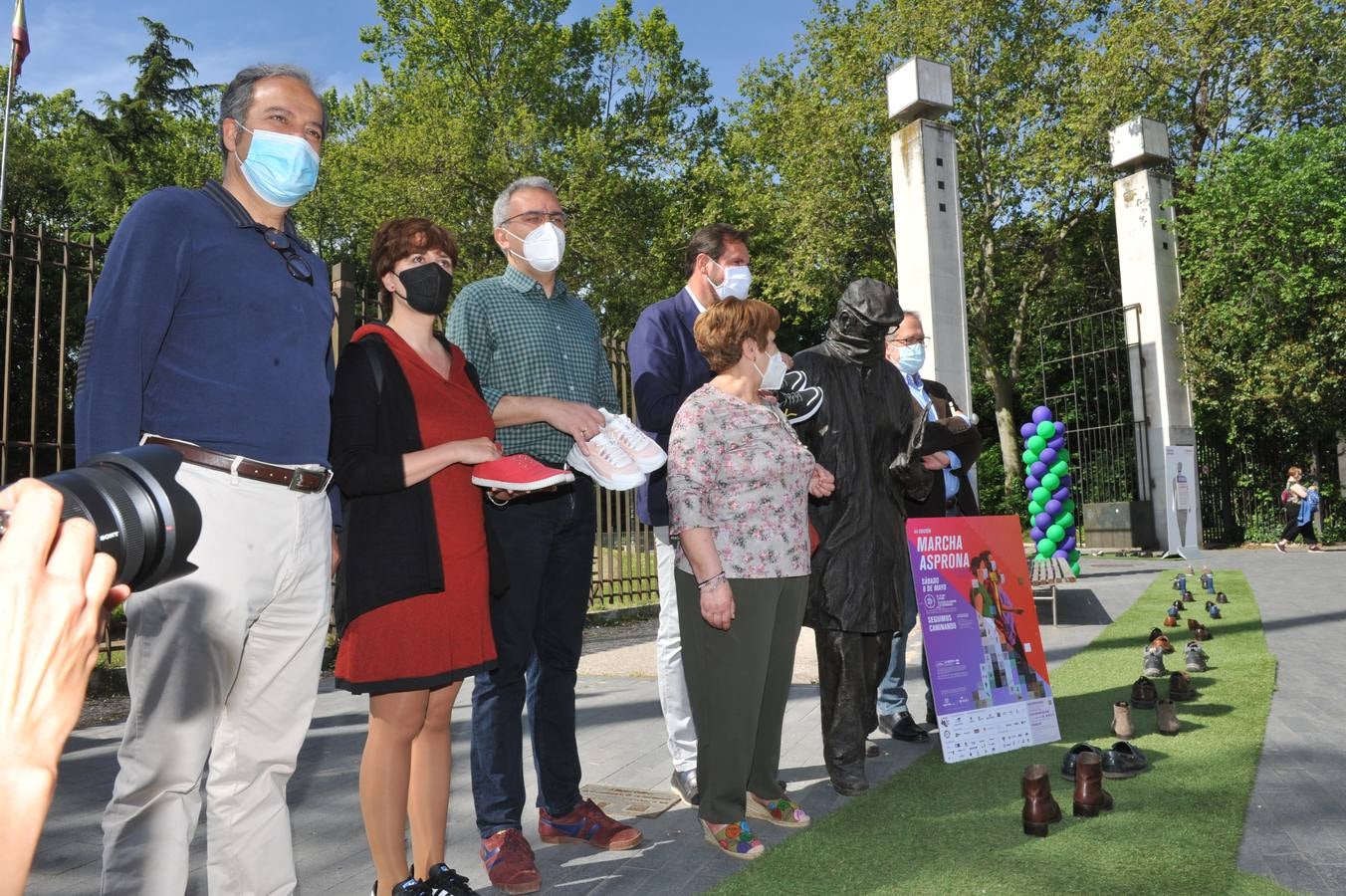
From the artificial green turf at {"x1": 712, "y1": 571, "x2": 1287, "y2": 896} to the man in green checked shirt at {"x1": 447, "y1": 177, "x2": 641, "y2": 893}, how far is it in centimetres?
78

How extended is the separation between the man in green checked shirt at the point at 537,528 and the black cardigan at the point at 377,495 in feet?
1.65

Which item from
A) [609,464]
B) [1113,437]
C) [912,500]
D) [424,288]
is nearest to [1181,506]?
[1113,437]

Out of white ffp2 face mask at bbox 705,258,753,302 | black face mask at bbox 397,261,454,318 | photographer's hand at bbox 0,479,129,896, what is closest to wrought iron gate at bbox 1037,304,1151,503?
white ffp2 face mask at bbox 705,258,753,302

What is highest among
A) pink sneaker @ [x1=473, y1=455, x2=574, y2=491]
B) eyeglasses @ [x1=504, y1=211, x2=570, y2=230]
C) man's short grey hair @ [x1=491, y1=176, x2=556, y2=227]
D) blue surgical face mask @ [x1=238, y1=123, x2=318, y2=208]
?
man's short grey hair @ [x1=491, y1=176, x2=556, y2=227]

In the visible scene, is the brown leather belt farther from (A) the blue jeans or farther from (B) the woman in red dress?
(A) the blue jeans

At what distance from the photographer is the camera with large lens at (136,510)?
89 centimetres

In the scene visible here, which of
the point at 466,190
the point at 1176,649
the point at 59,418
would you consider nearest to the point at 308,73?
the point at 59,418

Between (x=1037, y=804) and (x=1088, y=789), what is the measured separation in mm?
291

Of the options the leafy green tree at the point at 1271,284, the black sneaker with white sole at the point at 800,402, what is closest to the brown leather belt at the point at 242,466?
the black sneaker with white sole at the point at 800,402

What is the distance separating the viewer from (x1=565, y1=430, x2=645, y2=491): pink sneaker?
338 cm

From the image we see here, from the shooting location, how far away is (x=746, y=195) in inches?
1146

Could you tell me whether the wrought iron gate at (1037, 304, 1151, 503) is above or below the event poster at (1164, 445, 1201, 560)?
above

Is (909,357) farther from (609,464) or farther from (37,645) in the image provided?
(37,645)

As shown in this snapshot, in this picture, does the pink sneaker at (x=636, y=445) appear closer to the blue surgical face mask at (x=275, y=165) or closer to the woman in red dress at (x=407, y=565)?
the woman in red dress at (x=407, y=565)
